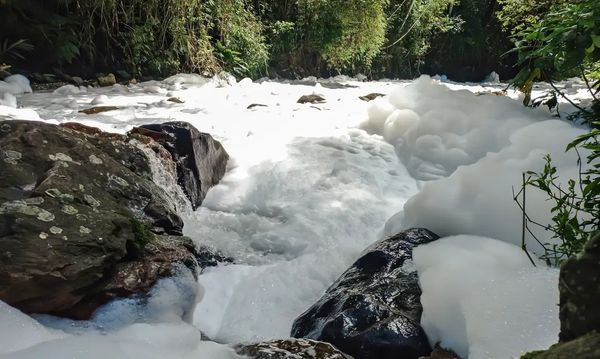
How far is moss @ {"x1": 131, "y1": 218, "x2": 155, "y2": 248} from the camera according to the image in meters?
2.27

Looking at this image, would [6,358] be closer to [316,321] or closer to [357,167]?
[316,321]

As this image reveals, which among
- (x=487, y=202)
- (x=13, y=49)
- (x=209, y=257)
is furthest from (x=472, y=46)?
(x=209, y=257)

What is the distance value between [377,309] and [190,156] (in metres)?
2.11

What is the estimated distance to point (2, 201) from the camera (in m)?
1.99

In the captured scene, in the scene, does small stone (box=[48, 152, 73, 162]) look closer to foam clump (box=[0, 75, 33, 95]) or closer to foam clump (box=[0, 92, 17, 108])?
foam clump (box=[0, 92, 17, 108])

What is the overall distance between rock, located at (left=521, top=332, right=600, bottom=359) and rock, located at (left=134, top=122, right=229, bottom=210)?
2.82 m

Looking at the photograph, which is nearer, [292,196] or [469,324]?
[469,324]

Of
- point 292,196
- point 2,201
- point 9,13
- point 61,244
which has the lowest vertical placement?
point 292,196

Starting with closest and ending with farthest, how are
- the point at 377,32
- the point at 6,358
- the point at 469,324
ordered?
1. the point at 6,358
2. the point at 469,324
3. the point at 377,32

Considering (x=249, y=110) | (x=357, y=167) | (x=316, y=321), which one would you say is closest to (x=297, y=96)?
(x=249, y=110)

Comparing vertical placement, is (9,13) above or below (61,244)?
above

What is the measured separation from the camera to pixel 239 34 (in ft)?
28.2

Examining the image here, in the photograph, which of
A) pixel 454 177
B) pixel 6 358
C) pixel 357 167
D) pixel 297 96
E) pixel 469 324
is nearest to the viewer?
pixel 6 358

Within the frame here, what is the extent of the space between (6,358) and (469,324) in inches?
58.0
